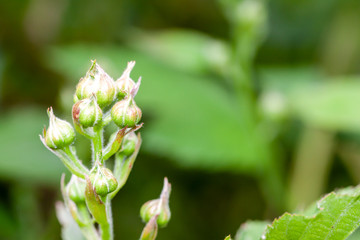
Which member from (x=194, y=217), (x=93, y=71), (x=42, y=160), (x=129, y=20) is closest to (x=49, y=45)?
(x=129, y=20)

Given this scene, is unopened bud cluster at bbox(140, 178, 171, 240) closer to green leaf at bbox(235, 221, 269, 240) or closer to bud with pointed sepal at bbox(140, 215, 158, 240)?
bud with pointed sepal at bbox(140, 215, 158, 240)

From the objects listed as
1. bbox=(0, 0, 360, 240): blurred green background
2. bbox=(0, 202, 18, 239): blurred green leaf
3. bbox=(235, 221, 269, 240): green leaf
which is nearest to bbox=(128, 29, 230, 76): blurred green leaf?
bbox=(0, 0, 360, 240): blurred green background

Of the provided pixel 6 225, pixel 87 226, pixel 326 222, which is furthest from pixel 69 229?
pixel 6 225

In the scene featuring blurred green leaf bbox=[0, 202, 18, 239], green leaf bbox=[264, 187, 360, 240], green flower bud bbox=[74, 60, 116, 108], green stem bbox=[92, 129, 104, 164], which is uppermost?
blurred green leaf bbox=[0, 202, 18, 239]

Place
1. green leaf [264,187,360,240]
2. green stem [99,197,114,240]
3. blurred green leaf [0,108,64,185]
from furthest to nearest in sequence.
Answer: blurred green leaf [0,108,64,185] < green stem [99,197,114,240] < green leaf [264,187,360,240]

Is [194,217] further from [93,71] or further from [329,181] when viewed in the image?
[93,71]

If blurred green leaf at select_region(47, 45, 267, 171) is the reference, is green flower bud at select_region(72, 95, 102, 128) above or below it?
below
